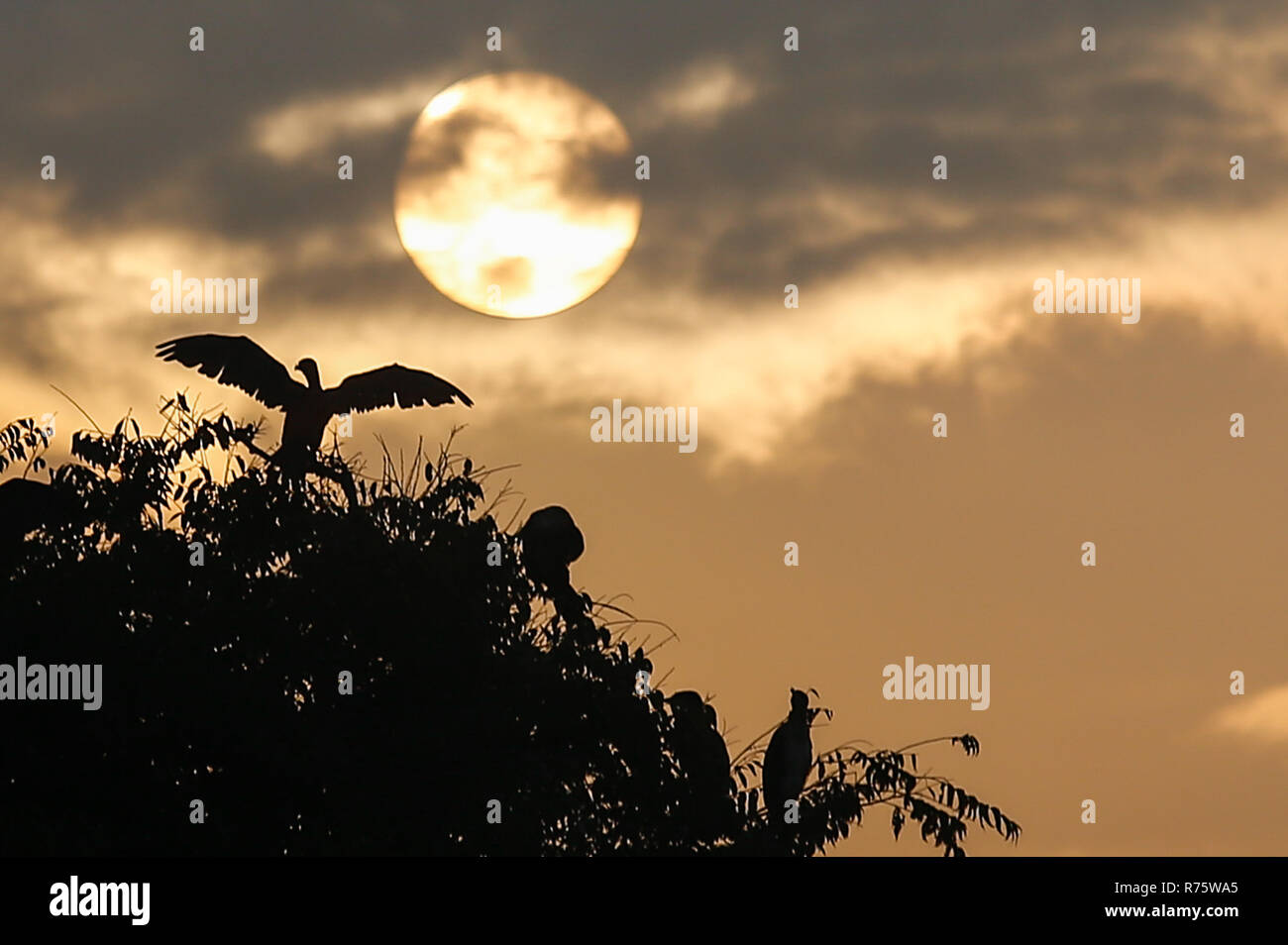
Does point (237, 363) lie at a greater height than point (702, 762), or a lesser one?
greater

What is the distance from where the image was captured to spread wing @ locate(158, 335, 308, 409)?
66.7ft

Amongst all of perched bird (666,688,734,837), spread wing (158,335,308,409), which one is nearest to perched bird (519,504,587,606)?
perched bird (666,688,734,837)

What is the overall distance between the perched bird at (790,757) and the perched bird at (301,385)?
4.86 m

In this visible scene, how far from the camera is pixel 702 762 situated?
1548 centimetres

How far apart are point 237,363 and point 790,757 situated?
6663 millimetres

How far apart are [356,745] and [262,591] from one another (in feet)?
4.73

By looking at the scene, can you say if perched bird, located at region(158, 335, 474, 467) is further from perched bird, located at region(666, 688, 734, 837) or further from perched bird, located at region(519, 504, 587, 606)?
perched bird, located at region(666, 688, 734, 837)

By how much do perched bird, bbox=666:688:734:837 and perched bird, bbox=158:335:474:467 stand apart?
231 inches

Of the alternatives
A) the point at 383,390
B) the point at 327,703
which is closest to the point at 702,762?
the point at 327,703

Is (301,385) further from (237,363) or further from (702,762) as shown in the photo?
(702,762)

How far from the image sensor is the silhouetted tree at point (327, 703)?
1357 cm

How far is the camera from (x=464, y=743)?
14.3 metres

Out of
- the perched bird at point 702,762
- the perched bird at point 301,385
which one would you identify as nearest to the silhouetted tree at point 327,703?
the perched bird at point 702,762
